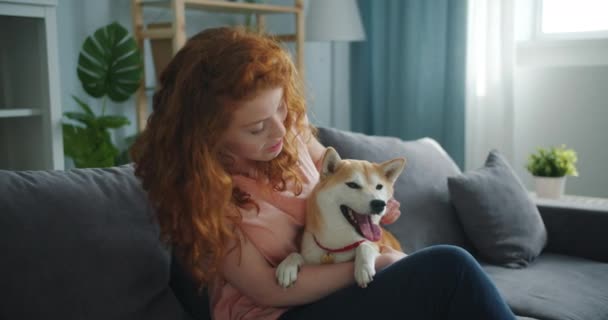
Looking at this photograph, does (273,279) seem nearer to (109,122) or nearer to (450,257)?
(450,257)

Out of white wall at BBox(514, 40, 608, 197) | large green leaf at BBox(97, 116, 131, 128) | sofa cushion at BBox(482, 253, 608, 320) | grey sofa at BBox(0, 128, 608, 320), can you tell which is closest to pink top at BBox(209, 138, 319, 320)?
grey sofa at BBox(0, 128, 608, 320)

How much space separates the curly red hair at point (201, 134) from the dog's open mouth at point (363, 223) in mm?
216

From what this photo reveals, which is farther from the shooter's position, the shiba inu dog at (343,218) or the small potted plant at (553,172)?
the small potted plant at (553,172)

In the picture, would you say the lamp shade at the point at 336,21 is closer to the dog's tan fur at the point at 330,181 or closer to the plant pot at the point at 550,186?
the plant pot at the point at 550,186

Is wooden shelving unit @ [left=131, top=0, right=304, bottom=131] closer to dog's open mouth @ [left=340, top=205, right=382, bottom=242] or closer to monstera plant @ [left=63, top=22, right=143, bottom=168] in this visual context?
monstera plant @ [left=63, top=22, right=143, bottom=168]

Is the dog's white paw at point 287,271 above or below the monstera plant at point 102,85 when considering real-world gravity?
below

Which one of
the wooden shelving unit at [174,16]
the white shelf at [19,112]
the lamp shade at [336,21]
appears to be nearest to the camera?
the white shelf at [19,112]

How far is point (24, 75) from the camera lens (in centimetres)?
207

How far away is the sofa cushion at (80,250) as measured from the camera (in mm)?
1093

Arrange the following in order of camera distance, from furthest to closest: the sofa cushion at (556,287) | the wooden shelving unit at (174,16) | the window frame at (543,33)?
the window frame at (543,33) → the wooden shelving unit at (174,16) → the sofa cushion at (556,287)

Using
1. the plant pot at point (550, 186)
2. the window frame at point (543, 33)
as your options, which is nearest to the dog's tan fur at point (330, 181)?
the plant pot at point (550, 186)

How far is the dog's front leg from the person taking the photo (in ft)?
3.67

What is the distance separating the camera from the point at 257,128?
1.13 metres

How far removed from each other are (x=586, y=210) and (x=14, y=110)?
1886 mm
